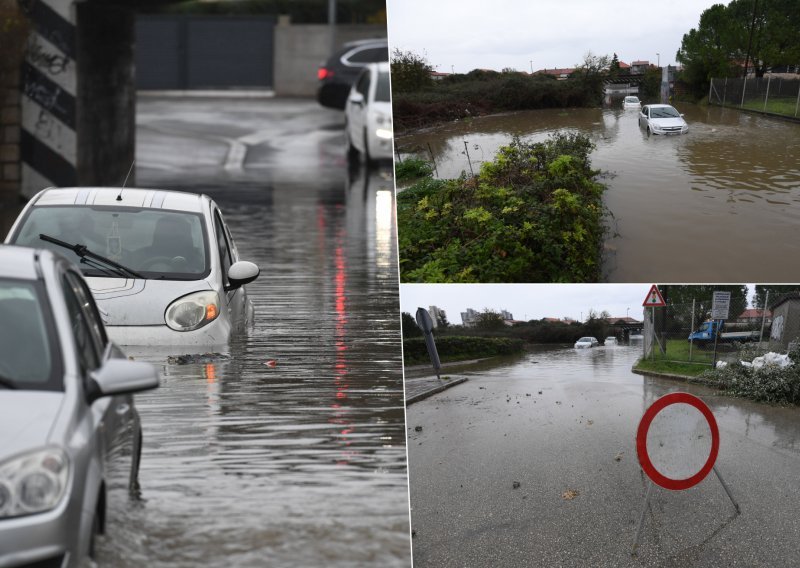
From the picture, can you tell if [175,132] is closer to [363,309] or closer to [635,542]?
[363,309]

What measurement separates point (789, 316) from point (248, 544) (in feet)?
20.6

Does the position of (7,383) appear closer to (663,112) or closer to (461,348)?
(461,348)

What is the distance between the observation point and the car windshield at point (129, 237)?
9047 mm

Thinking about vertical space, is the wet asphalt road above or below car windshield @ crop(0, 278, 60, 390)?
below

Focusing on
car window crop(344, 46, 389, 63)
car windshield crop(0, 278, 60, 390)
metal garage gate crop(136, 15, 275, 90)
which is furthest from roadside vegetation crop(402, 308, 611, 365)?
metal garage gate crop(136, 15, 275, 90)

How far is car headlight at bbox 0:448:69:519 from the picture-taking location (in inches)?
167

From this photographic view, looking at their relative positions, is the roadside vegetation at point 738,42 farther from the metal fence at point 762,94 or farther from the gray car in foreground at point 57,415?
the gray car in foreground at point 57,415

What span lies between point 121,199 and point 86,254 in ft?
2.79

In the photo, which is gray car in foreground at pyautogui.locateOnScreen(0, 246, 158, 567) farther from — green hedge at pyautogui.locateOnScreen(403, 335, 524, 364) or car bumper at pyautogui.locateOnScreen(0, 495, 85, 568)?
green hedge at pyautogui.locateOnScreen(403, 335, 524, 364)

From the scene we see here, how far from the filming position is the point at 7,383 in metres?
4.85

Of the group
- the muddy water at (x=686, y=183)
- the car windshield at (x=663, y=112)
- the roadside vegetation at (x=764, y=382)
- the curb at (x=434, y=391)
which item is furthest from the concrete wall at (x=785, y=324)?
the car windshield at (x=663, y=112)

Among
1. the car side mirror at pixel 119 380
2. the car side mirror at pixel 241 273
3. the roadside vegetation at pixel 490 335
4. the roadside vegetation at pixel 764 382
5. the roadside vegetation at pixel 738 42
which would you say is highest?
the roadside vegetation at pixel 738 42

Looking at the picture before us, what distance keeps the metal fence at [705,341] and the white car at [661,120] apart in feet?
7.60

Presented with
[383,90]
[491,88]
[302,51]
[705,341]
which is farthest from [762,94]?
[302,51]
